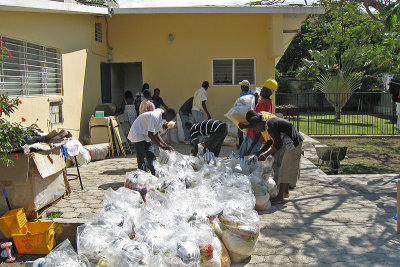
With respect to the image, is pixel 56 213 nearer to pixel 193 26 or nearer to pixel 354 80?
pixel 193 26

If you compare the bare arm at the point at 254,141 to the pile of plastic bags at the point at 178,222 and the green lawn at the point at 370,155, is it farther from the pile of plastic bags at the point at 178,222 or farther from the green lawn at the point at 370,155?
the green lawn at the point at 370,155

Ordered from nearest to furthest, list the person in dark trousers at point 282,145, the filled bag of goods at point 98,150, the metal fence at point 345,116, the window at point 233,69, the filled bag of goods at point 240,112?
the person in dark trousers at point 282,145 < the filled bag of goods at point 240,112 < the filled bag of goods at point 98,150 < the window at point 233,69 < the metal fence at point 345,116

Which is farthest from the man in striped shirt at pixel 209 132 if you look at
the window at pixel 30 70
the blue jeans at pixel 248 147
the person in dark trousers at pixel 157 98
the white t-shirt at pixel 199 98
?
the person in dark trousers at pixel 157 98

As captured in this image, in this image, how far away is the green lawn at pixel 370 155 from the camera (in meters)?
9.16

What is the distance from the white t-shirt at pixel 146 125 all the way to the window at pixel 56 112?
261 centimetres

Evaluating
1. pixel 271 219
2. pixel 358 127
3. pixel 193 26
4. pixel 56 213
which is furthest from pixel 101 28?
pixel 358 127

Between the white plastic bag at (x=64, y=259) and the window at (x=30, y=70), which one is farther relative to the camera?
the window at (x=30, y=70)

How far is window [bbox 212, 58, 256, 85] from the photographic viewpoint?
1202 centimetres

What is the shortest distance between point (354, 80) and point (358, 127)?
5864 millimetres

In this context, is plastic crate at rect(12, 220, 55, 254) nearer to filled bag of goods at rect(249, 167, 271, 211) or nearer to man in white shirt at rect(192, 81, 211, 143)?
filled bag of goods at rect(249, 167, 271, 211)

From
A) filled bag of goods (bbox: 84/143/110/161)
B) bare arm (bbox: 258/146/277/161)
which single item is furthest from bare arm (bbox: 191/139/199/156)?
filled bag of goods (bbox: 84/143/110/161)

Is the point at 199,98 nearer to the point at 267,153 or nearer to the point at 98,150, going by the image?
the point at 98,150

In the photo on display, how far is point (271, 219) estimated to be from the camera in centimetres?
561

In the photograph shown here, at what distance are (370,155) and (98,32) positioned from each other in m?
8.12
